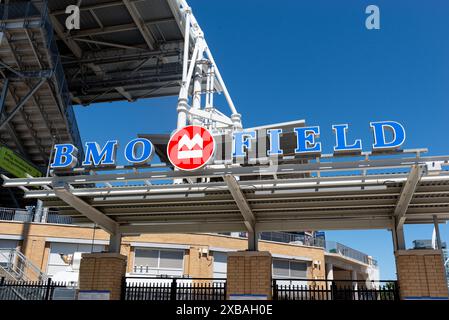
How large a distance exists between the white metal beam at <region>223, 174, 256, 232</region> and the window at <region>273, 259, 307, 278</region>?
23011 mm

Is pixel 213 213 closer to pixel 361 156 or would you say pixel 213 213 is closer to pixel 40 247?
pixel 361 156

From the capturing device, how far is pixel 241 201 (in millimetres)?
13148

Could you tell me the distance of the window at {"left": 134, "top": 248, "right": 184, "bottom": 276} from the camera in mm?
31906

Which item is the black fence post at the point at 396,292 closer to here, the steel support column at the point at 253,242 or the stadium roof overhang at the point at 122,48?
the steel support column at the point at 253,242

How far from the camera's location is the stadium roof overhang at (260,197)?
38.1 feet

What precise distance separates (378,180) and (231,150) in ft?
13.1

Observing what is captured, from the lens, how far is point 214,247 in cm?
3394

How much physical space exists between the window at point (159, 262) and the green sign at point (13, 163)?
30.4ft

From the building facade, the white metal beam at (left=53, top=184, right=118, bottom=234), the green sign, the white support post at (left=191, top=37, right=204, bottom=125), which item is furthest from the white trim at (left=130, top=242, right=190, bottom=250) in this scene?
the white metal beam at (left=53, top=184, right=118, bottom=234)

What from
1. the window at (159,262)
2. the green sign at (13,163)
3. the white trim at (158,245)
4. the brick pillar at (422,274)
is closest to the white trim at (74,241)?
the white trim at (158,245)

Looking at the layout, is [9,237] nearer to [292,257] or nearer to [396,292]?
[292,257]

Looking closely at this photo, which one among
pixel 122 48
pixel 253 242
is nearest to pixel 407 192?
pixel 253 242
